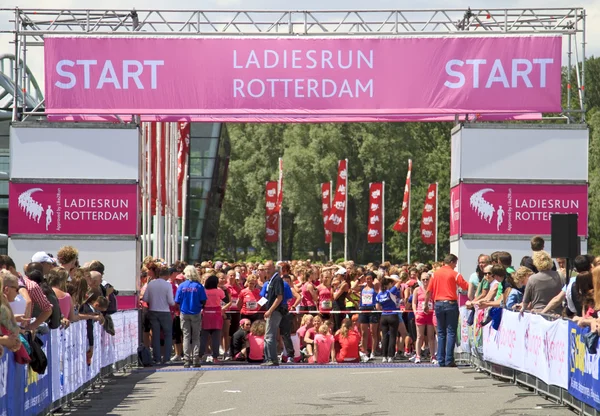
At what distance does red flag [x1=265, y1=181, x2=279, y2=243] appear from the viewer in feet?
188

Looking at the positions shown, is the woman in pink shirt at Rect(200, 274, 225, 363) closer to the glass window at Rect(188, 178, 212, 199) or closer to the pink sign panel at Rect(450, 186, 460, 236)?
the pink sign panel at Rect(450, 186, 460, 236)

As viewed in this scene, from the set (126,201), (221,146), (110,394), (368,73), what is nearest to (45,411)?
(110,394)

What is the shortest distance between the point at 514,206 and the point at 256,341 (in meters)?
5.02

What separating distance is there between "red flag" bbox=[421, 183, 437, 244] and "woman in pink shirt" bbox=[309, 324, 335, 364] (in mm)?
32850

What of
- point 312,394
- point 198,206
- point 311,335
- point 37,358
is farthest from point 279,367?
point 198,206

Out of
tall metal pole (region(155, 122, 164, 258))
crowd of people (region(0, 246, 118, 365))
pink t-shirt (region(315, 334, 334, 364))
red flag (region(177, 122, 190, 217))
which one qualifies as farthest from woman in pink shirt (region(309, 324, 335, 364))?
red flag (region(177, 122, 190, 217))

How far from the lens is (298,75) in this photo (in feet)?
73.8

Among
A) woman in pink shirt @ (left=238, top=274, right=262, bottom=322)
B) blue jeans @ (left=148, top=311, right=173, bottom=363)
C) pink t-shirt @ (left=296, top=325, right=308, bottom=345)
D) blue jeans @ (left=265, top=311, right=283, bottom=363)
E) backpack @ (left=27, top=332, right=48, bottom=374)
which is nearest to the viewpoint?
backpack @ (left=27, top=332, right=48, bottom=374)

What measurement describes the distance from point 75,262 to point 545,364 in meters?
6.17

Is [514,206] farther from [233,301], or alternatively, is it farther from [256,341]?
[233,301]

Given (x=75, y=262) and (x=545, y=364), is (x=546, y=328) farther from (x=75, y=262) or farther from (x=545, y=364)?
(x=75, y=262)

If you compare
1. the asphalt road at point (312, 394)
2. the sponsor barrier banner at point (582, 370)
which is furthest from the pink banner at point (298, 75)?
the sponsor barrier banner at point (582, 370)

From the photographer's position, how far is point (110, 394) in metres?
16.2

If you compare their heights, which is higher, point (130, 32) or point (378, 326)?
point (130, 32)
